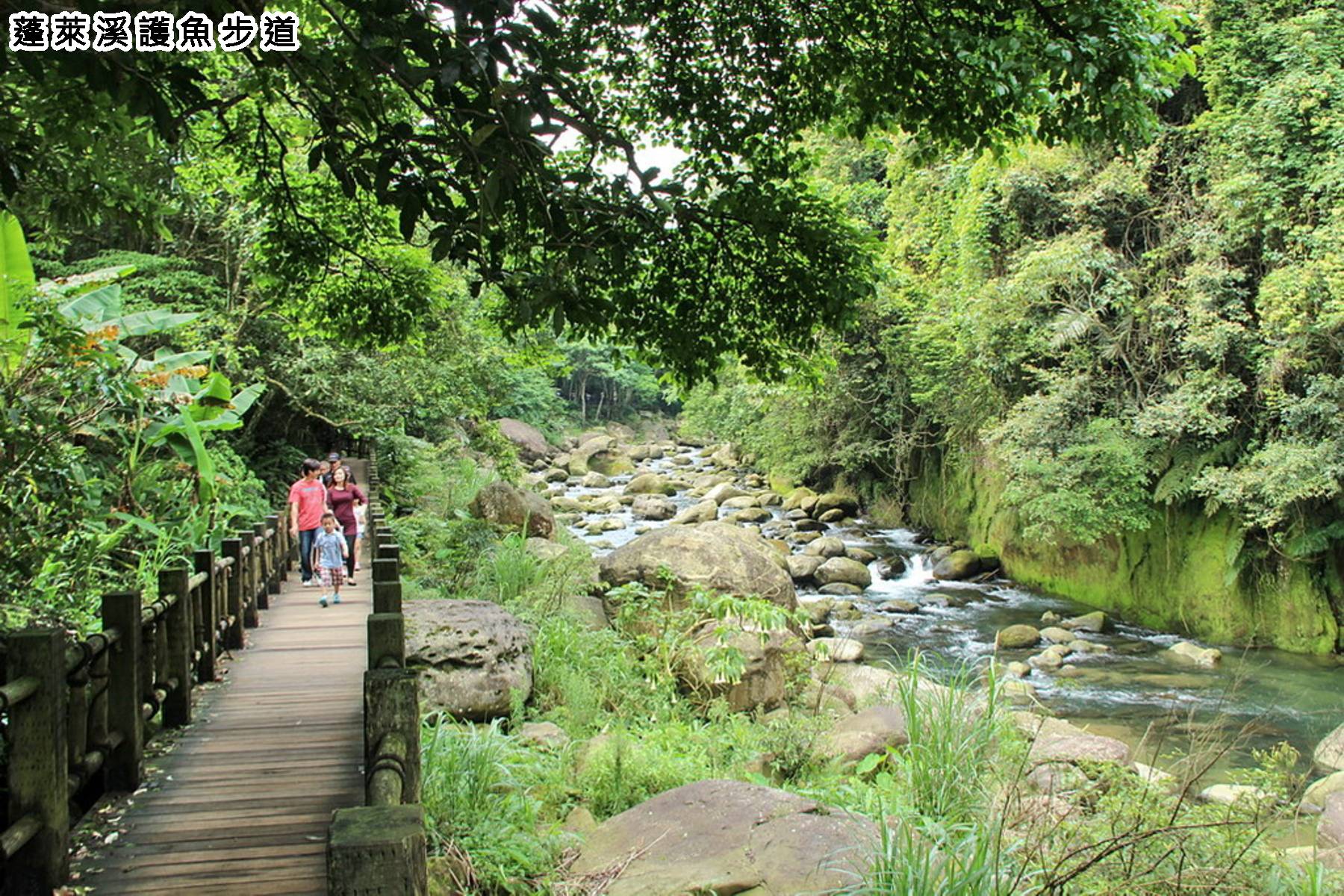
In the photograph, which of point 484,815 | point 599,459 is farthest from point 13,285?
point 599,459

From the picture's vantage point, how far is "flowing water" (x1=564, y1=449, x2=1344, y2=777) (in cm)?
981

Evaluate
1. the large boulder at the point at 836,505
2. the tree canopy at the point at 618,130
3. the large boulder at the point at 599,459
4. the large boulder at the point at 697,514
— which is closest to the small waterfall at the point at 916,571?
the large boulder at the point at 836,505

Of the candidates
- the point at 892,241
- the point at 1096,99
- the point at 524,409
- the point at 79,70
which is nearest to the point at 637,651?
the point at 1096,99

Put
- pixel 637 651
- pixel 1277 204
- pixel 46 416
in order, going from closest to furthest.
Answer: pixel 46 416, pixel 637 651, pixel 1277 204

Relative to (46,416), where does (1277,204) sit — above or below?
above

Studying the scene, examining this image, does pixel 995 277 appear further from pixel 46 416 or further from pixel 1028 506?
pixel 46 416

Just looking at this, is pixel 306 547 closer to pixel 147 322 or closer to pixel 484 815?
pixel 147 322

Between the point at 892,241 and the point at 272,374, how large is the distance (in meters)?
14.2

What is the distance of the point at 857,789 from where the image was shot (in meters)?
5.55

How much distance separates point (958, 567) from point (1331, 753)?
934cm

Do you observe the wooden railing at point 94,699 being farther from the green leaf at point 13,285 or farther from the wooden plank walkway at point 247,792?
the green leaf at point 13,285

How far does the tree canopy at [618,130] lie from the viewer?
3291mm

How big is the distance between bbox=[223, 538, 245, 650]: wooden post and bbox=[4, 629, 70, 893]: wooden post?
369 centimetres

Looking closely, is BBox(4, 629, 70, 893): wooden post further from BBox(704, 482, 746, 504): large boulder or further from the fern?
BBox(704, 482, 746, 504): large boulder
